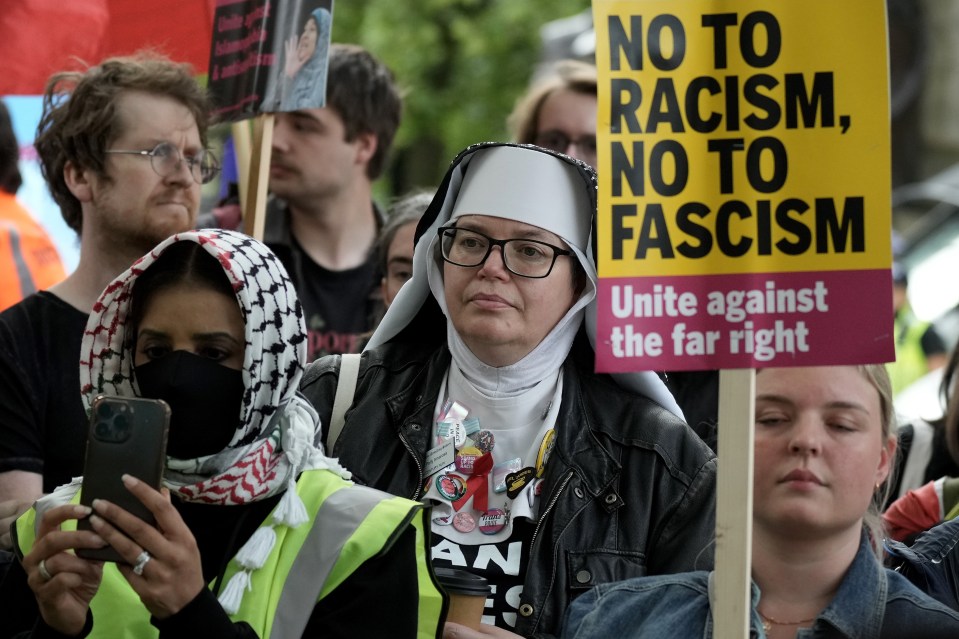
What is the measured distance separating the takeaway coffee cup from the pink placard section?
61 cm

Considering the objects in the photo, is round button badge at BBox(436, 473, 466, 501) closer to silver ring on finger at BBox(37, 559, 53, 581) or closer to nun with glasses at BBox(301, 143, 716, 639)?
nun with glasses at BBox(301, 143, 716, 639)

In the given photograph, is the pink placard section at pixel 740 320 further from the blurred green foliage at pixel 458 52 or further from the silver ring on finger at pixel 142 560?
the blurred green foliage at pixel 458 52

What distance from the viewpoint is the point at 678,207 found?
10.9 feet

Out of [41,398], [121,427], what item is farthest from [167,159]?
[121,427]

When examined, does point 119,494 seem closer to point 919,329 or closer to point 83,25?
point 83,25

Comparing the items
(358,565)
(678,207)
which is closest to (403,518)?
(358,565)

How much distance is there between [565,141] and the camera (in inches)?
250

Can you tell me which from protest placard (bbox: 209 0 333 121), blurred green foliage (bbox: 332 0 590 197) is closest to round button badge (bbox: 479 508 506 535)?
protest placard (bbox: 209 0 333 121)

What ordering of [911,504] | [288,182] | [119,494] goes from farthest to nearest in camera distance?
1. [288,182]
2. [911,504]
3. [119,494]

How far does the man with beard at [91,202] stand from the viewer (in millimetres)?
4398

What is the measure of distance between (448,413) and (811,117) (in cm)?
136

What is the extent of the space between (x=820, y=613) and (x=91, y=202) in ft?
8.33

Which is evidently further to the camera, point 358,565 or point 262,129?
point 262,129

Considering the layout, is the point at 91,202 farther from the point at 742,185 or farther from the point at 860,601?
the point at 860,601
